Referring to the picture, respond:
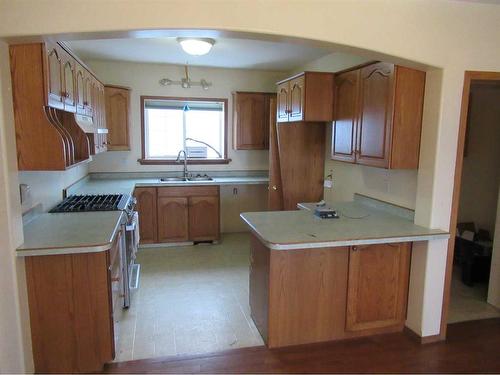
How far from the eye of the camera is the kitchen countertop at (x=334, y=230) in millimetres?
2371

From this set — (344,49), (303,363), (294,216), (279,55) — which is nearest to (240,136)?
(279,55)

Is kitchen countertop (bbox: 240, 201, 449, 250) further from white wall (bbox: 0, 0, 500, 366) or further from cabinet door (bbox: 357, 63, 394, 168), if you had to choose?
cabinet door (bbox: 357, 63, 394, 168)

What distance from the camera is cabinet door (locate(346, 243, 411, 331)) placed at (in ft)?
8.70

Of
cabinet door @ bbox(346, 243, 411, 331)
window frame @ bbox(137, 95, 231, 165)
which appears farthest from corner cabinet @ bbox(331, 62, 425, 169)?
window frame @ bbox(137, 95, 231, 165)

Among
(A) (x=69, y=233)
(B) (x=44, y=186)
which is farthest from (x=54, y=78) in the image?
(B) (x=44, y=186)

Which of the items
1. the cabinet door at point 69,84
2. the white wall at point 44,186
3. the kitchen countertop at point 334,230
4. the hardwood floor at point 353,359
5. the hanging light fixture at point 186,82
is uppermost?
the hanging light fixture at point 186,82

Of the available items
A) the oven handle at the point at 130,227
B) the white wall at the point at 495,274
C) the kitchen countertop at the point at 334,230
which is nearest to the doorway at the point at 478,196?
the white wall at the point at 495,274

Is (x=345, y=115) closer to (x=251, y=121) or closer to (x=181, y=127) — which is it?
(x=251, y=121)

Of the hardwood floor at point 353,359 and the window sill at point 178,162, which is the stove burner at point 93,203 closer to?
the hardwood floor at point 353,359

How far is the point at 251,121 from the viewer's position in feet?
17.4

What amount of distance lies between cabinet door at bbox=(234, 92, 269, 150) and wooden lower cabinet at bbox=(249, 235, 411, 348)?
2751 mm

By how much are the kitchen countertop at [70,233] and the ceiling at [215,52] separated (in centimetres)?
197

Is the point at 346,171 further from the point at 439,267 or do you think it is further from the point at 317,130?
the point at 439,267

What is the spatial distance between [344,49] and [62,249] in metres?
2.09
